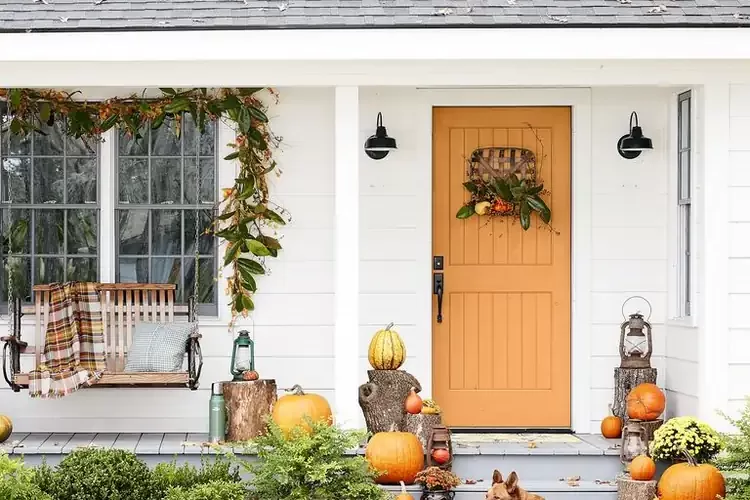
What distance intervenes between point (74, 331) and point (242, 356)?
105 centimetres

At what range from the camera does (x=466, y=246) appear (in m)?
7.86

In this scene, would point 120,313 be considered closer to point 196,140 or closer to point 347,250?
point 196,140

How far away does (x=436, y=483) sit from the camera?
6.47m

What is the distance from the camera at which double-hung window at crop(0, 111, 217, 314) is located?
779 cm

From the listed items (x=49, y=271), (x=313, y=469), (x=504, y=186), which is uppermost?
(x=504, y=186)

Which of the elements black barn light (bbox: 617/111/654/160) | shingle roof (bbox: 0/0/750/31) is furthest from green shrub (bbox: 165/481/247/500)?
black barn light (bbox: 617/111/654/160)

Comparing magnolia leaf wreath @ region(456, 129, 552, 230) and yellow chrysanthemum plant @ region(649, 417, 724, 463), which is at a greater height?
magnolia leaf wreath @ region(456, 129, 552, 230)

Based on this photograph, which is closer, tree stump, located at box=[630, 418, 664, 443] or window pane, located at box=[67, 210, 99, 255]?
tree stump, located at box=[630, 418, 664, 443]

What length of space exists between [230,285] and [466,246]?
1.55 meters

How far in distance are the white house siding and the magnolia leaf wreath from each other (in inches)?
51.8

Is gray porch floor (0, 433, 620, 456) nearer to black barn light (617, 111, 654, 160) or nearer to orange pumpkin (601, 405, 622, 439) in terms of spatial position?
orange pumpkin (601, 405, 622, 439)

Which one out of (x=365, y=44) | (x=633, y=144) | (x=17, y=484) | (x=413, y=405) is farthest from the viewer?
(x=633, y=144)

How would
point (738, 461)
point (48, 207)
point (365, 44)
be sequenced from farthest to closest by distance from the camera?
1. point (48, 207)
2. point (365, 44)
3. point (738, 461)

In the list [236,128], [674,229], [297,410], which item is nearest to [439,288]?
[297,410]
